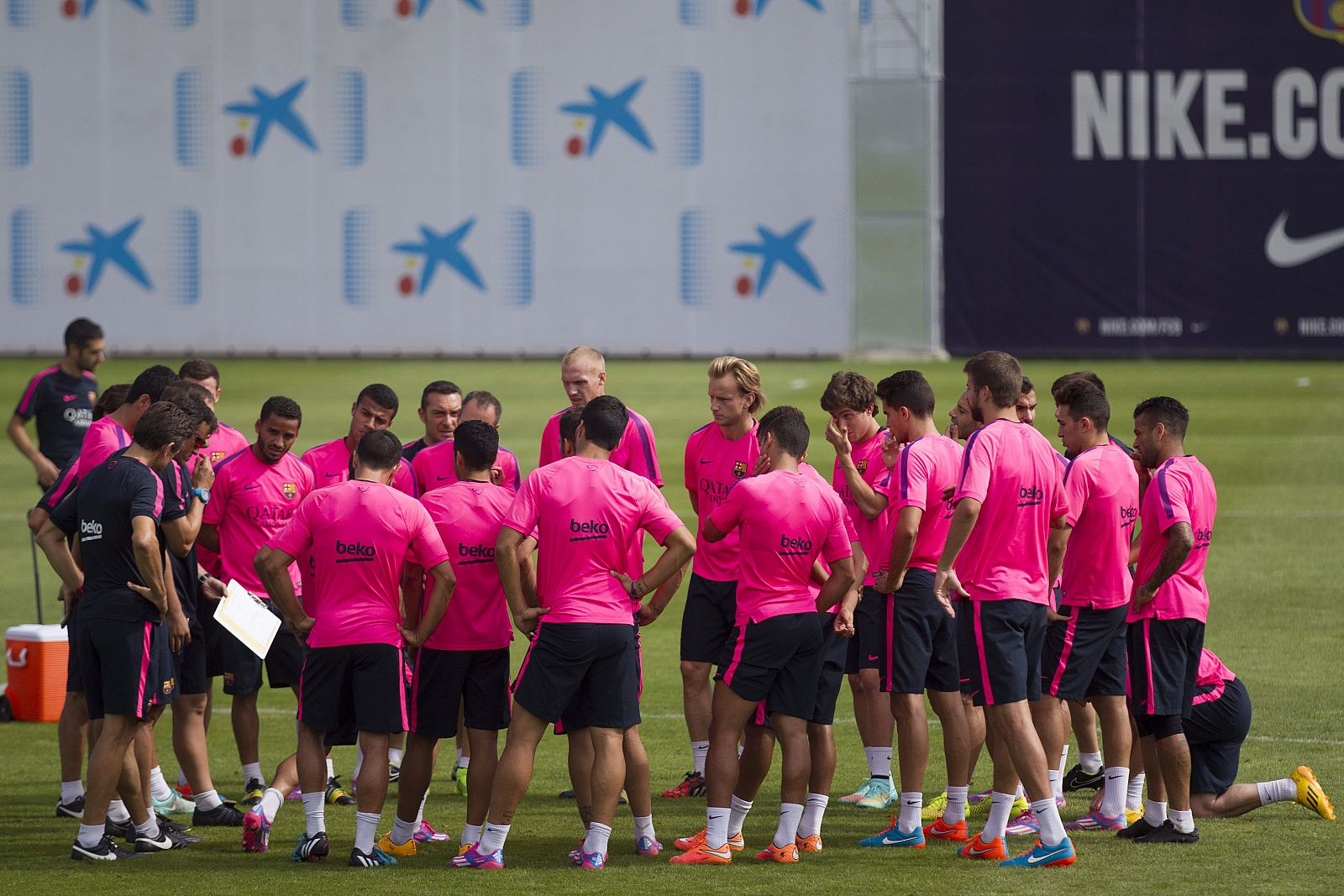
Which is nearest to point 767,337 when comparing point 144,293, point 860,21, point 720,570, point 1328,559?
point 860,21

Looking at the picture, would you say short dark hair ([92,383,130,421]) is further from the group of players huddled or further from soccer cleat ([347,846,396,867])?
soccer cleat ([347,846,396,867])

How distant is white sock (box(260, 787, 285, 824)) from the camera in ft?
Answer: 23.5

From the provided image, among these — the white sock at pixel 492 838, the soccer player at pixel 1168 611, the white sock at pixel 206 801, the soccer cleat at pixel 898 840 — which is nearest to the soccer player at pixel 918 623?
the soccer cleat at pixel 898 840

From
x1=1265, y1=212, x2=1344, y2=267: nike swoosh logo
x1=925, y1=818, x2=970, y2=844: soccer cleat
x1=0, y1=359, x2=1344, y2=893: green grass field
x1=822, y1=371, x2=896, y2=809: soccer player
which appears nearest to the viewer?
x1=0, y1=359, x2=1344, y2=893: green grass field

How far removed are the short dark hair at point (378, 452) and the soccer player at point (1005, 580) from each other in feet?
8.37

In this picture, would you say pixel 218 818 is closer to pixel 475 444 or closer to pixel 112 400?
pixel 112 400

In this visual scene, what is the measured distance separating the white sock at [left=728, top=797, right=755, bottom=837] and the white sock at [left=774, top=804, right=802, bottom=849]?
0.72ft

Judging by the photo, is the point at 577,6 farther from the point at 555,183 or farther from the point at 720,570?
the point at 720,570

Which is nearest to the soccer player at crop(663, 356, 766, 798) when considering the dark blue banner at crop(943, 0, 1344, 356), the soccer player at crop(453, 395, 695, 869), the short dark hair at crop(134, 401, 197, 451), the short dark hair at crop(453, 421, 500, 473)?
the soccer player at crop(453, 395, 695, 869)

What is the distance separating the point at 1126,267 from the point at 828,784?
24.4 meters

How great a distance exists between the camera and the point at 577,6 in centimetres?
3014

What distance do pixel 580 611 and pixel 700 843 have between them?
119cm

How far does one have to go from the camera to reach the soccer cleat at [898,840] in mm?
7148

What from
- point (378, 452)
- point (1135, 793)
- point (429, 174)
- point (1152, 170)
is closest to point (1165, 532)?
point (1135, 793)
